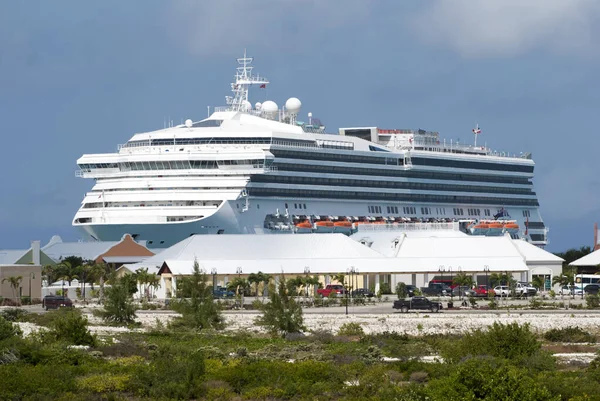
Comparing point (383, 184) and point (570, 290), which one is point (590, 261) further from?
point (383, 184)

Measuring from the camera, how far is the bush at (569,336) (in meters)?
47.6

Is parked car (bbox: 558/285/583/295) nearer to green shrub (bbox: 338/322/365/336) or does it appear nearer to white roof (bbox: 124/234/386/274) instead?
white roof (bbox: 124/234/386/274)

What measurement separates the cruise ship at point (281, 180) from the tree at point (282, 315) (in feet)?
171

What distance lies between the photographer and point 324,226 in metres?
114

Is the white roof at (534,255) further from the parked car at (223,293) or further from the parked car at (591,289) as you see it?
the parked car at (223,293)

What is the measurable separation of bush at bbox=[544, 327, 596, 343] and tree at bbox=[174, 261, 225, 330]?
13434 mm

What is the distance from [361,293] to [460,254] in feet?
45.7

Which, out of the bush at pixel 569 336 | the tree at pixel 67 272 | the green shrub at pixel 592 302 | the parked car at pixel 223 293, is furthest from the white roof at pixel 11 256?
the bush at pixel 569 336

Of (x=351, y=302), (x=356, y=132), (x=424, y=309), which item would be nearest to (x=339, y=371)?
(x=424, y=309)

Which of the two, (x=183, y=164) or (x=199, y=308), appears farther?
(x=183, y=164)

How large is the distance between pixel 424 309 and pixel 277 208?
44570mm

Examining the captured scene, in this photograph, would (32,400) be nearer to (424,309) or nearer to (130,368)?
(130,368)

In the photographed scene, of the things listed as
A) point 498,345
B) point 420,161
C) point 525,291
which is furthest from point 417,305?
point 420,161

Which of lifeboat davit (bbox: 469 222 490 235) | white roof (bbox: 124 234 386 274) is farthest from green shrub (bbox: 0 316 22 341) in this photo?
lifeboat davit (bbox: 469 222 490 235)
